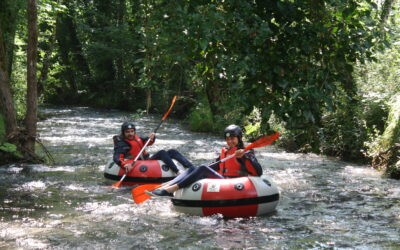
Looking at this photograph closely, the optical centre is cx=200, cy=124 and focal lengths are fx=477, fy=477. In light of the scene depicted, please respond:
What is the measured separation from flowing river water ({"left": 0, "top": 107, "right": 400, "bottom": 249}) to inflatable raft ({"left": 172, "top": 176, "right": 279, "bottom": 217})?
11 cm

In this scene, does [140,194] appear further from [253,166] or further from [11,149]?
[11,149]

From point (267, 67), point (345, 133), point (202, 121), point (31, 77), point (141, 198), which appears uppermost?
point (267, 67)

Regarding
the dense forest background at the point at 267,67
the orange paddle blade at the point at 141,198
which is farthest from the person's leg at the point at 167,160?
the orange paddle blade at the point at 141,198

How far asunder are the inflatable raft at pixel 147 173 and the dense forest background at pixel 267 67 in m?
0.90

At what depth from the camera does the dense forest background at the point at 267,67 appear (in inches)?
120

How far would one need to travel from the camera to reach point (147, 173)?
25.3 feet

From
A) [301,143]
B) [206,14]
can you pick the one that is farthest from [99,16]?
[206,14]

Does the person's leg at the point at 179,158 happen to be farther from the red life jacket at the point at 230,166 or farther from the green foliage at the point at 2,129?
the green foliage at the point at 2,129

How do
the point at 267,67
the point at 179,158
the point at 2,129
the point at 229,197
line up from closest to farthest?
the point at 267,67
the point at 229,197
the point at 179,158
the point at 2,129

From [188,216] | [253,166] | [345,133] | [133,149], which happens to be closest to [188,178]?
[188,216]

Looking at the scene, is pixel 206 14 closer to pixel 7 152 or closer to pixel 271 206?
pixel 271 206

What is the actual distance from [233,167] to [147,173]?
1.82 m

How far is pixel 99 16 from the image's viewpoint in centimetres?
2723

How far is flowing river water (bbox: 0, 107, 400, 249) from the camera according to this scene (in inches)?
194
